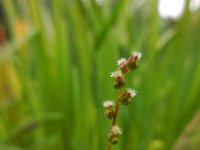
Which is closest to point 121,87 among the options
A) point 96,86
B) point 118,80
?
point 118,80

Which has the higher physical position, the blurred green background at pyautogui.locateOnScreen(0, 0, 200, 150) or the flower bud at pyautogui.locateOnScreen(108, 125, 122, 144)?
the blurred green background at pyautogui.locateOnScreen(0, 0, 200, 150)

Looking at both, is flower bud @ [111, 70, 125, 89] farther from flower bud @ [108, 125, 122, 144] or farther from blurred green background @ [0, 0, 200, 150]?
blurred green background @ [0, 0, 200, 150]

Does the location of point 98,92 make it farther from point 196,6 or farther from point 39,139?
point 196,6

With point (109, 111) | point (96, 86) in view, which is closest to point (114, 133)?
point (109, 111)

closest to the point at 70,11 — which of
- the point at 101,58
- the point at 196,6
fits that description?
the point at 101,58

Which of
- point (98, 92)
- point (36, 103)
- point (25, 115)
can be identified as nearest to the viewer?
point (98, 92)

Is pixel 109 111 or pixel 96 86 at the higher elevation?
pixel 96 86

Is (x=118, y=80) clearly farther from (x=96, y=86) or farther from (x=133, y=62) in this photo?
(x=96, y=86)

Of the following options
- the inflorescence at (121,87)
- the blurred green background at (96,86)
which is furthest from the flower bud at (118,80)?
the blurred green background at (96,86)

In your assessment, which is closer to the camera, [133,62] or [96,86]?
[133,62]

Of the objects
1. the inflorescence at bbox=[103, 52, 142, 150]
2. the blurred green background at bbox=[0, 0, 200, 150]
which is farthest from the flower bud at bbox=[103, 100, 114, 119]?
the blurred green background at bbox=[0, 0, 200, 150]

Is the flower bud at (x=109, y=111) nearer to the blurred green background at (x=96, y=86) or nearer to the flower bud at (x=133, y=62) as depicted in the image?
the flower bud at (x=133, y=62)
